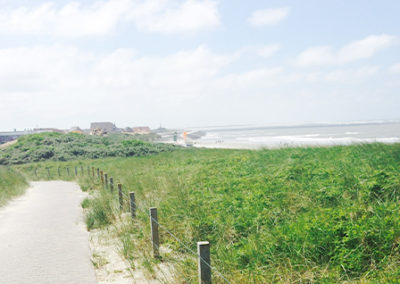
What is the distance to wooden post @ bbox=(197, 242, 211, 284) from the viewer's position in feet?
13.4

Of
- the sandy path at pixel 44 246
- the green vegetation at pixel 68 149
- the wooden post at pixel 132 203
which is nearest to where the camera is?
the sandy path at pixel 44 246

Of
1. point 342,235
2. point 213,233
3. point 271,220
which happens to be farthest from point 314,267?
point 213,233

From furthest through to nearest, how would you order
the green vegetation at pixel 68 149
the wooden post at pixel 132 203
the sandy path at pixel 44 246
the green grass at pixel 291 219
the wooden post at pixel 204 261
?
1. the green vegetation at pixel 68 149
2. the wooden post at pixel 132 203
3. the sandy path at pixel 44 246
4. the green grass at pixel 291 219
5. the wooden post at pixel 204 261

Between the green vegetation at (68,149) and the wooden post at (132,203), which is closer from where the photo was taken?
the wooden post at (132,203)

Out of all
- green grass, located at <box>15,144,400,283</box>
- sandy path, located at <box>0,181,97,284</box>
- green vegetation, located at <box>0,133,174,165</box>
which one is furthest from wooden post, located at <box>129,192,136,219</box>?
green vegetation, located at <box>0,133,174,165</box>

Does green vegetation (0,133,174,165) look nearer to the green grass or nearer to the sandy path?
the sandy path

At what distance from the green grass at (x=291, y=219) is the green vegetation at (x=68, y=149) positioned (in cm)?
3754

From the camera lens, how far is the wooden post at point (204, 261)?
408 cm

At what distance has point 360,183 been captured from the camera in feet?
24.6

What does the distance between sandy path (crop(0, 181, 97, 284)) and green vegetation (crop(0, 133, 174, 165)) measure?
113 ft

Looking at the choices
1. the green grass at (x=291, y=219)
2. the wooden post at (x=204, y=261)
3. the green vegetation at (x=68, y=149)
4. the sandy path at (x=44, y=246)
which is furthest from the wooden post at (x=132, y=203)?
the green vegetation at (x=68, y=149)

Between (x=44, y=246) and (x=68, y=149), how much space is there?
51713 mm

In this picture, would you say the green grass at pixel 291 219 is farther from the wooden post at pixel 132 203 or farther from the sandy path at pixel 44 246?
the sandy path at pixel 44 246

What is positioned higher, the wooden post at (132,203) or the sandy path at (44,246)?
the wooden post at (132,203)
